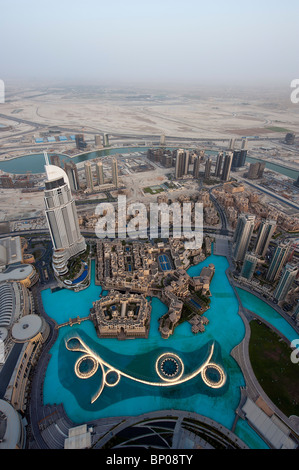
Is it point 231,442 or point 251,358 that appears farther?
point 251,358

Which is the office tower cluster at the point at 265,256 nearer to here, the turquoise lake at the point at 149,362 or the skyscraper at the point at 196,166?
the turquoise lake at the point at 149,362

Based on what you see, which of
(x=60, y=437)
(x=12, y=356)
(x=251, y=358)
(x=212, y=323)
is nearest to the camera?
(x=60, y=437)

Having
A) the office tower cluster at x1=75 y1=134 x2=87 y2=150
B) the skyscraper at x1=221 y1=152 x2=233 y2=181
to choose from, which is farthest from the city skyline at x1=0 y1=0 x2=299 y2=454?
the office tower cluster at x1=75 y1=134 x2=87 y2=150

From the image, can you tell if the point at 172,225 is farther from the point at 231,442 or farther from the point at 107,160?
the point at 107,160

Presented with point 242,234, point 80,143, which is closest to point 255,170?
point 242,234

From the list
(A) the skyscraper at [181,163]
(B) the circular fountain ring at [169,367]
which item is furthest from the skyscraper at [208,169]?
(B) the circular fountain ring at [169,367]
